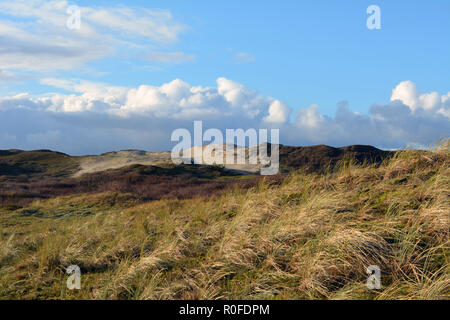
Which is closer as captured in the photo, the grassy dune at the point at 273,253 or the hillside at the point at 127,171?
the grassy dune at the point at 273,253

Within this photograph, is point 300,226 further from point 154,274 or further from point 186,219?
point 186,219

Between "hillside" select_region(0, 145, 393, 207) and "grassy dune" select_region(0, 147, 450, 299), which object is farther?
"hillside" select_region(0, 145, 393, 207)

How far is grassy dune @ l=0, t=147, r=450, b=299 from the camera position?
5.61 metres

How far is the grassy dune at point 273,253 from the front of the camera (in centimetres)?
561

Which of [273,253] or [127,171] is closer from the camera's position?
[273,253]

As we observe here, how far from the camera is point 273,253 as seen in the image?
6539 mm

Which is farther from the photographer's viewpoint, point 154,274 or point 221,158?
point 221,158

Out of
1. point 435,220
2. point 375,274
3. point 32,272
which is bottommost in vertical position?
point 32,272

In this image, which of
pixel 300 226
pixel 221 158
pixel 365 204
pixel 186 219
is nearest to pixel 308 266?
pixel 300 226

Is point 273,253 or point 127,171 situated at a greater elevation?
point 273,253

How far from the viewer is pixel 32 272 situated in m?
7.25

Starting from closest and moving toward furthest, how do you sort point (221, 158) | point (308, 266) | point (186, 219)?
point (308, 266) → point (186, 219) → point (221, 158)

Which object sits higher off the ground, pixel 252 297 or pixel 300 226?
pixel 300 226
